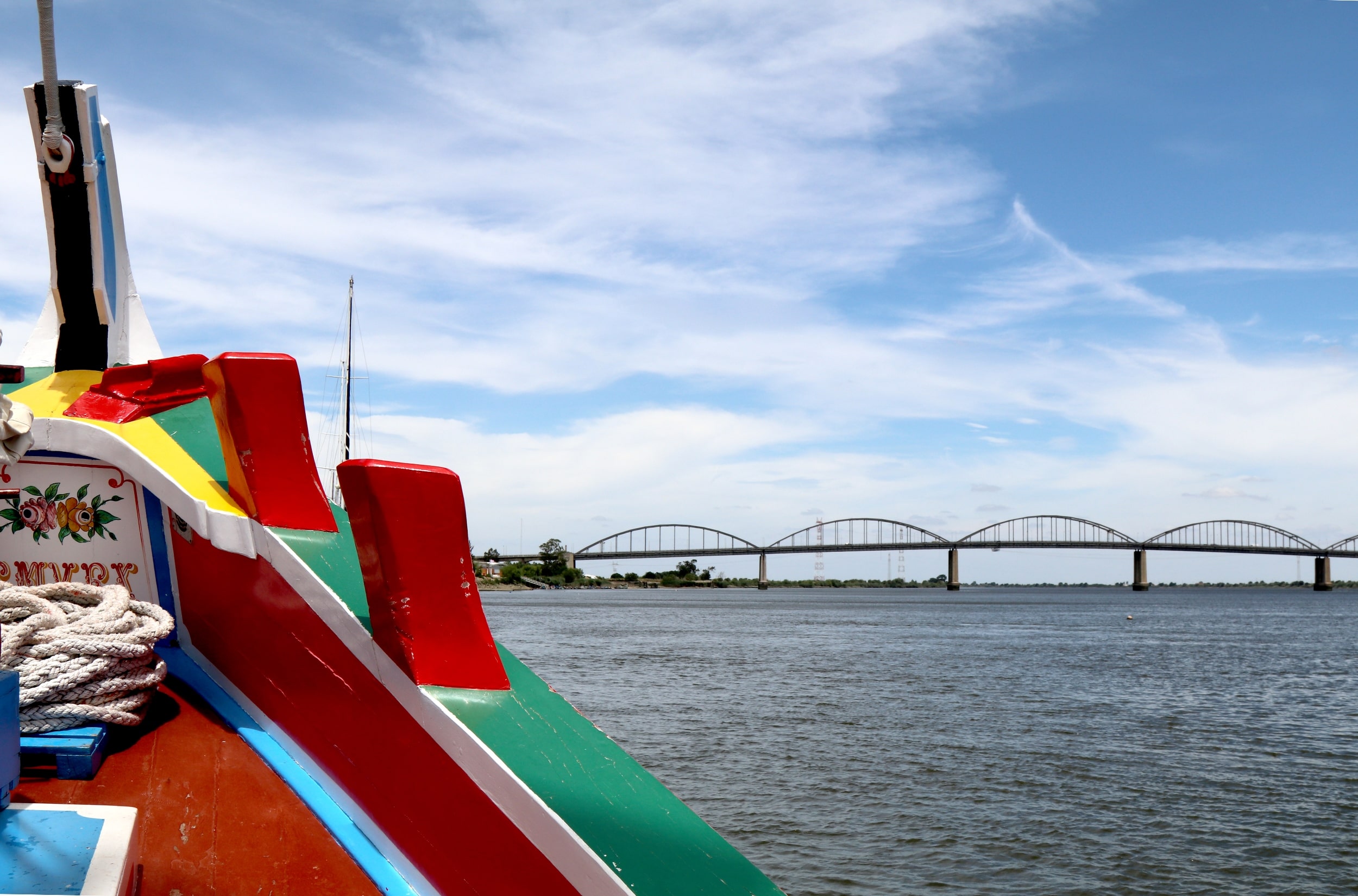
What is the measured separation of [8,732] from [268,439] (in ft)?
4.23

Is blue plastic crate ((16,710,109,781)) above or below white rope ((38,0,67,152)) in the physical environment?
below

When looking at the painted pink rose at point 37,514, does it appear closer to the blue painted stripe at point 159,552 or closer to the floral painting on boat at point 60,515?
the floral painting on boat at point 60,515

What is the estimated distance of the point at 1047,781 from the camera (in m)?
16.0

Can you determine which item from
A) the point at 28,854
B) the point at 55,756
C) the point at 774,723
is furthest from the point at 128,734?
the point at 774,723

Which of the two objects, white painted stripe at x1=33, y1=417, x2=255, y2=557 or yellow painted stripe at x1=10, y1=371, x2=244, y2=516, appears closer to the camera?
white painted stripe at x1=33, y1=417, x2=255, y2=557

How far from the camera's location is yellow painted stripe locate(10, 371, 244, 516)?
11.6 feet

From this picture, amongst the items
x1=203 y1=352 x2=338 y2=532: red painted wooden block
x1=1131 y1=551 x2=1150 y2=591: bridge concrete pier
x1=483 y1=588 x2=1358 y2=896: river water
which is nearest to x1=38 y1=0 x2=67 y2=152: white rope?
x1=203 y1=352 x2=338 y2=532: red painted wooden block

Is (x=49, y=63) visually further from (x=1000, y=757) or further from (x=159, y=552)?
(x=1000, y=757)

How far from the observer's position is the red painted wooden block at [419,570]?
2.86 metres

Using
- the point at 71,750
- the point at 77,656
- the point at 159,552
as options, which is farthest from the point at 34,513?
the point at 71,750

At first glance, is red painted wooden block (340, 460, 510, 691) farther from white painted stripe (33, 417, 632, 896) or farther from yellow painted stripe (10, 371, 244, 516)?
yellow painted stripe (10, 371, 244, 516)

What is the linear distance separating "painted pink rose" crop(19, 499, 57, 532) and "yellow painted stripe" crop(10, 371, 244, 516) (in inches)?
14.2

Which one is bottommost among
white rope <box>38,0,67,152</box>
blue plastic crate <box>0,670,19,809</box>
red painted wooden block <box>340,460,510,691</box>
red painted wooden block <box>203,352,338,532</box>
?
blue plastic crate <box>0,670,19,809</box>

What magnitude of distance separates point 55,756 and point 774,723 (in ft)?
60.8
